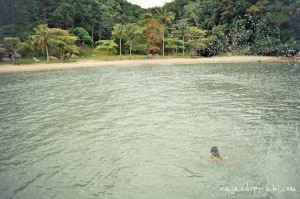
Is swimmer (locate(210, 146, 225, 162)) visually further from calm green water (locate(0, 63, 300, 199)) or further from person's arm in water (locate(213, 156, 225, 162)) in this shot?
calm green water (locate(0, 63, 300, 199))

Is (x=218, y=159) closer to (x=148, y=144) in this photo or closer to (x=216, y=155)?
(x=216, y=155)

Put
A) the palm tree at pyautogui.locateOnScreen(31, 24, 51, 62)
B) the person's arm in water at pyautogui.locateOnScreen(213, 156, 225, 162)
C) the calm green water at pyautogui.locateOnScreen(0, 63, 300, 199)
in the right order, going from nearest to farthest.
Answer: the calm green water at pyautogui.locateOnScreen(0, 63, 300, 199) → the person's arm in water at pyautogui.locateOnScreen(213, 156, 225, 162) → the palm tree at pyautogui.locateOnScreen(31, 24, 51, 62)

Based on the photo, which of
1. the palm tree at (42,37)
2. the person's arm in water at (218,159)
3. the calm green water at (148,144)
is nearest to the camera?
the calm green water at (148,144)

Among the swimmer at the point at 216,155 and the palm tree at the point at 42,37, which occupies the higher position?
the palm tree at the point at 42,37

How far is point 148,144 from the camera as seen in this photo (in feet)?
53.2

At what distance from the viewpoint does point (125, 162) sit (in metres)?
14.0

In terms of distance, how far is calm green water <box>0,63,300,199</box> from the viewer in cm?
1162

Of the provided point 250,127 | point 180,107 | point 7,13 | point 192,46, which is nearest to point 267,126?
point 250,127

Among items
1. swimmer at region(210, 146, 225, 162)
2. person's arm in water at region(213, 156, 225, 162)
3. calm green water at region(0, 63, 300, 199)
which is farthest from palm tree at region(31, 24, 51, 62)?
person's arm in water at region(213, 156, 225, 162)

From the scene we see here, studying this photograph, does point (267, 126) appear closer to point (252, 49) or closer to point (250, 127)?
point (250, 127)

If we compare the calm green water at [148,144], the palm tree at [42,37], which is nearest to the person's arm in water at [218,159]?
the calm green water at [148,144]

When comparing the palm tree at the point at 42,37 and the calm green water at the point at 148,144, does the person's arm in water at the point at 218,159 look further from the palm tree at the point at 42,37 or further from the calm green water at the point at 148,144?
the palm tree at the point at 42,37

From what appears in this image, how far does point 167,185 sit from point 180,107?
43.7ft

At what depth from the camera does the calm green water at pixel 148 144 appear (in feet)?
38.1
